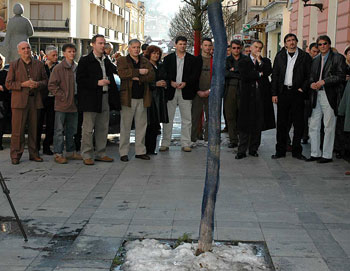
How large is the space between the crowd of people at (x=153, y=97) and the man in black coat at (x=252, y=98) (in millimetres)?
17

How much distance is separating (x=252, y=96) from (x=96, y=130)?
2.71 meters

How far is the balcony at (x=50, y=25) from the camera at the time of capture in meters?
50.8

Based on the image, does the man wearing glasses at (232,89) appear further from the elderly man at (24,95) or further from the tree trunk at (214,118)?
the tree trunk at (214,118)

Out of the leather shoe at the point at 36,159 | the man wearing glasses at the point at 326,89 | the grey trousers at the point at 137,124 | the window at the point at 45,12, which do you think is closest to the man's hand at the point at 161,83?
the grey trousers at the point at 137,124

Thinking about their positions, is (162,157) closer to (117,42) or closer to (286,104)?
(286,104)

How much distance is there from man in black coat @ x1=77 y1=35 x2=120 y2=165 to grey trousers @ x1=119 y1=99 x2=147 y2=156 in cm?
29

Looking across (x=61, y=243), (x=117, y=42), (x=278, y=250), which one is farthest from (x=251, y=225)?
(x=117, y=42)

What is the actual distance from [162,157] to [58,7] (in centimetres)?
4431

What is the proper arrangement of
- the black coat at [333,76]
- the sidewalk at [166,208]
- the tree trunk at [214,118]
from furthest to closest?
the black coat at [333,76], the sidewalk at [166,208], the tree trunk at [214,118]

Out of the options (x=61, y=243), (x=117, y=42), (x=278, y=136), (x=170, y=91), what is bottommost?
(x=61, y=243)

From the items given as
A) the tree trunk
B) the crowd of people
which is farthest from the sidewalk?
the tree trunk

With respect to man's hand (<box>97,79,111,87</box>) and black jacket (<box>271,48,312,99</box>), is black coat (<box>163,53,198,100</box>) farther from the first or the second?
man's hand (<box>97,79,111,87</box>)

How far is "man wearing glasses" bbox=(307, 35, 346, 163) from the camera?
31.3 feet

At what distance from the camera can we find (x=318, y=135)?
32.4 ft
